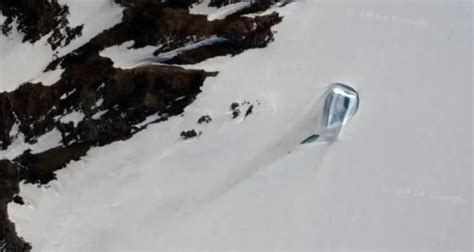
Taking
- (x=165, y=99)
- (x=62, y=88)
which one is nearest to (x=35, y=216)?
(x=62, y=88)

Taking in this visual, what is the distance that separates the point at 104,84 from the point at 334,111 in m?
5.55

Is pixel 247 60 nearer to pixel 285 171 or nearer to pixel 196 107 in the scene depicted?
pixel 196 107

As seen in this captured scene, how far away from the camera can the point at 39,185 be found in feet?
55.2

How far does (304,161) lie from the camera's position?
16906mm

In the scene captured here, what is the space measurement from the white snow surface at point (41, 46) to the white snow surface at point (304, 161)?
239 centimetres

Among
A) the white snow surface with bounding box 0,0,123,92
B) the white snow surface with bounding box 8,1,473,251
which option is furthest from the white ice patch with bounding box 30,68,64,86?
the white snow surface with bounding box 8,1,473,251

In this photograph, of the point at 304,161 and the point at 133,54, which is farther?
the point at 304,161

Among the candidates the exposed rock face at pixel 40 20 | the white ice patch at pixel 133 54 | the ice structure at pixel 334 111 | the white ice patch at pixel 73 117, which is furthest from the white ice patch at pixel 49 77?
the ice structure at pixel 334 111

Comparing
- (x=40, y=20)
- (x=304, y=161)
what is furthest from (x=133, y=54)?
(x=304, y=161)

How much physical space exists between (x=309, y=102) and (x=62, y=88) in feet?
19.4

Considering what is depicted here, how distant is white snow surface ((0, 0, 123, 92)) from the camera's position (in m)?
16.5

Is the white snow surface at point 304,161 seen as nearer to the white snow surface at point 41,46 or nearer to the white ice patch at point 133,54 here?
the white ice patch at point 133,54

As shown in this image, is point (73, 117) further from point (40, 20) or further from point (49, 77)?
point (40, 20)

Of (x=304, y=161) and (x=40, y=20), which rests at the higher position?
(x=40, y=20)
